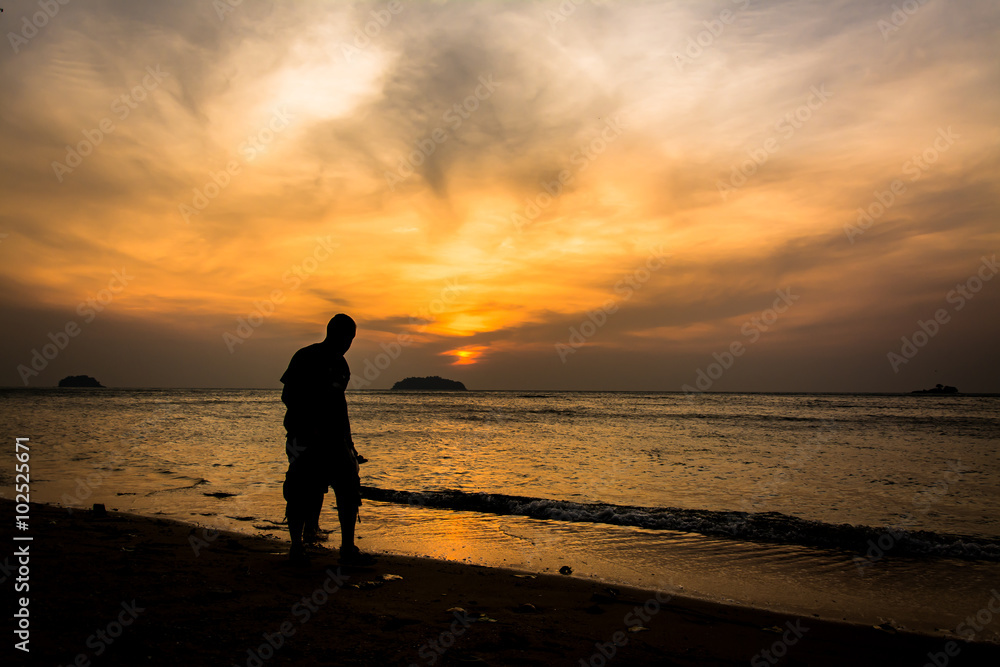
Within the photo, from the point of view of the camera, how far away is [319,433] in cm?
520

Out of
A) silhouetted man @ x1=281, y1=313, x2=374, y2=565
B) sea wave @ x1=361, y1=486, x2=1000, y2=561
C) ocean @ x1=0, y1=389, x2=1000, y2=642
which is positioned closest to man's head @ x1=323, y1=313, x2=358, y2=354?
silhouetted man @ x1=281, y1=313, x2=374, y2=565

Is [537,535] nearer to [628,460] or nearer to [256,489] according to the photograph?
[256,489]

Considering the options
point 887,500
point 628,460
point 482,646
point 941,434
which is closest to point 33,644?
point 482,646

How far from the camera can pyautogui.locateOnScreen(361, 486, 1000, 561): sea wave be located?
7.83 meters

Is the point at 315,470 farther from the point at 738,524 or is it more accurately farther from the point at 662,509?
the point at 738,524

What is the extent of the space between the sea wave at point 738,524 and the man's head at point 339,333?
5.66 meters

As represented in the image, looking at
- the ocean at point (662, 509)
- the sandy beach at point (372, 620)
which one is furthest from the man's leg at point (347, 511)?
the ocean at point (662, 509)

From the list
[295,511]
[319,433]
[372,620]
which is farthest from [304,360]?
[372,620]

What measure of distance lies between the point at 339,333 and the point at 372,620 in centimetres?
254

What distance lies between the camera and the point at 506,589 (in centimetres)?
520

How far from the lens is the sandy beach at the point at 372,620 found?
3350 millimetres

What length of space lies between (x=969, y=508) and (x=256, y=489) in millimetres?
14143

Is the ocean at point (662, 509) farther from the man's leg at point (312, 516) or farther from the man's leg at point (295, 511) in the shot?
the man's leg at point (295, 511)

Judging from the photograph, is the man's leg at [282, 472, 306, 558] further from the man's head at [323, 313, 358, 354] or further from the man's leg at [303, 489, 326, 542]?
the man's head at [323, 313, 358, 354]
